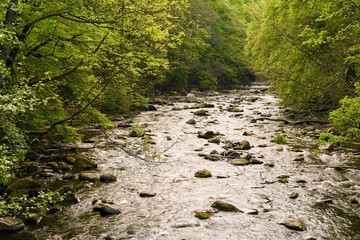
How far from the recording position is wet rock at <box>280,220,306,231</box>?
8438 millimetres

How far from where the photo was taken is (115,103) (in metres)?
25.2

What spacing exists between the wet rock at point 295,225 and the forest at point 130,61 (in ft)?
8.34

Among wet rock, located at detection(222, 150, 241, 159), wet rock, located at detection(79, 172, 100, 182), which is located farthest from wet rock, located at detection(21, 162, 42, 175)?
wet rock, located at detection(222, 150, 241, 159)

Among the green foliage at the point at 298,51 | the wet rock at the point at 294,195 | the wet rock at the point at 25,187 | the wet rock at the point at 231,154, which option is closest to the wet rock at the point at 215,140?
the wet rock at the point at 231,154

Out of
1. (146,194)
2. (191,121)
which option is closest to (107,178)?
(146,194)

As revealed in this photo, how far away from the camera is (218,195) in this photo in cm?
1080

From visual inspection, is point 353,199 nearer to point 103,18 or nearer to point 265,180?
point 265,180

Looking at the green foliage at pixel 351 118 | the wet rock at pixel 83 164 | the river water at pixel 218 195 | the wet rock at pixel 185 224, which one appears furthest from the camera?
the wet rock at pixel 83 164

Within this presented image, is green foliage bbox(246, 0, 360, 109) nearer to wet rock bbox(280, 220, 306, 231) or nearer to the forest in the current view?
the forest

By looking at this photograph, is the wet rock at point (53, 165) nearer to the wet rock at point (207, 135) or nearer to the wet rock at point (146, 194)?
the wet rock at point (146, 194)

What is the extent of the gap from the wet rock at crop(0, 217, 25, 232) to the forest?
0.50 m

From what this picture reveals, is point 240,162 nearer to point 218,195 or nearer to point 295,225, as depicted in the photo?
point 218,195

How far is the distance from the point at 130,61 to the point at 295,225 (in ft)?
19.1

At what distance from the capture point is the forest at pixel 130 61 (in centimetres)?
813
